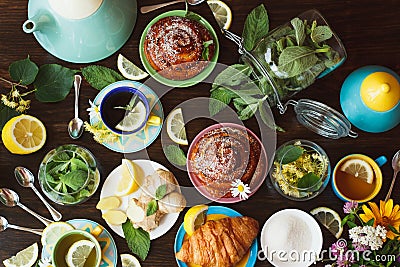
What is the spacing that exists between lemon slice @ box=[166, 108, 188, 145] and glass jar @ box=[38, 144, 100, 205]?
0.67ft

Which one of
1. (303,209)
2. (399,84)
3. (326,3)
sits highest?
(326,3)

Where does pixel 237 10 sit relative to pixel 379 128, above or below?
above

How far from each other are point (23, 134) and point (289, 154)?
2.16 feet

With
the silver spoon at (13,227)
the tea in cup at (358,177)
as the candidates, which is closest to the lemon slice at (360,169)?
the tea in cup at (358,177)

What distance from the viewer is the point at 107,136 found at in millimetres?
1505

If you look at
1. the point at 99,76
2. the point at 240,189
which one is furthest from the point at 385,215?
the point at 99,76

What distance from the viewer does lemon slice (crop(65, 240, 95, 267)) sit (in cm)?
146

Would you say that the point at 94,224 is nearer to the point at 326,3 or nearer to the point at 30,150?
the point at 30,150

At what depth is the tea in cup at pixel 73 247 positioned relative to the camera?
1.45m

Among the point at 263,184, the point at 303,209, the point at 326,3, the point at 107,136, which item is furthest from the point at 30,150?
the point at 326,3

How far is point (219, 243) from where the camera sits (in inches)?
57.4

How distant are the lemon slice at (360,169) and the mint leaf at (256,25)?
383 mm

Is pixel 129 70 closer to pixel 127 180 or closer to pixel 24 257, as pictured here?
pixel 127 180

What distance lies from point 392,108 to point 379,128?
73mm
